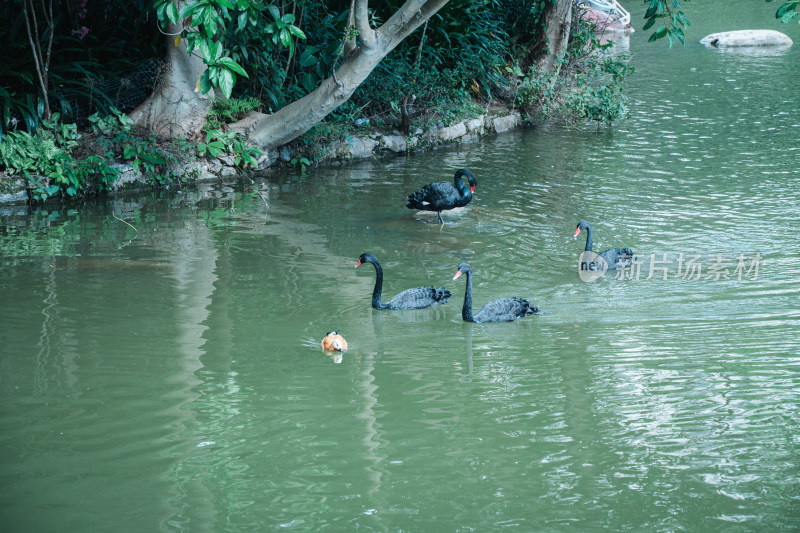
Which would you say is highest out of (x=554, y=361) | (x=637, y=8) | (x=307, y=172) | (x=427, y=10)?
(x=637, y=8)

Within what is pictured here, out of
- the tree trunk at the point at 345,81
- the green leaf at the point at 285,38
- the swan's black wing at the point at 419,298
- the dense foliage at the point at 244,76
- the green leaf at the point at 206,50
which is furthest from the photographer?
the dense foliage at the point at 244,76

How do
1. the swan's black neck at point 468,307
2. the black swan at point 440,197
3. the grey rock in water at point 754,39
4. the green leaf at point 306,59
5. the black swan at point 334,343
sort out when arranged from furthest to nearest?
the grey rock in water at point 754,39, the green leaf at point 306,59, the black swan at point 440,197, the swan's black neck at point 468,307, the black swan at point 334,343

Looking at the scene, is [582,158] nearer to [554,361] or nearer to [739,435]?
[554,361]

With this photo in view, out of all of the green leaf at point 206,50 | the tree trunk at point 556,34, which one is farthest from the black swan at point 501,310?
the tree trunk at point 556,34

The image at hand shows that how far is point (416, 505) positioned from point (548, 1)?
1447cm

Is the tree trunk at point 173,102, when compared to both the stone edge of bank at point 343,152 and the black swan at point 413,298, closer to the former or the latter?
the stone edge of bank at point 343,152

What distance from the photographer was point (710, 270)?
8.30 metres

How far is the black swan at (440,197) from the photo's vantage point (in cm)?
1044

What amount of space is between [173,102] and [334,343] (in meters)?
7.43

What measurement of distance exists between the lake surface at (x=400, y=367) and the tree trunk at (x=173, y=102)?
4.19ft

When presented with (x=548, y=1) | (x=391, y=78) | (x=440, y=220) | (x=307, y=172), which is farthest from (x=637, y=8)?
(x=440, y=220)

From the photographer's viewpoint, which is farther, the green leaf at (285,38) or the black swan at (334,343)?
the green leaf at (285,38)

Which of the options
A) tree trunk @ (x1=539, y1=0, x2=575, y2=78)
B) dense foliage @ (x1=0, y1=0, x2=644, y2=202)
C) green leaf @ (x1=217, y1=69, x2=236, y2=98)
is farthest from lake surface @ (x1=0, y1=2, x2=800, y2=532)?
tree trunk @ (x1=539, y1=0, x2=575, y2=78)

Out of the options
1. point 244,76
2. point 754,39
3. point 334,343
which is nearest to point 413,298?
point 334,343
